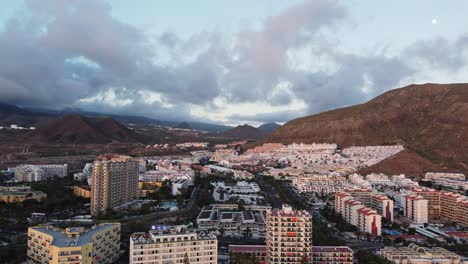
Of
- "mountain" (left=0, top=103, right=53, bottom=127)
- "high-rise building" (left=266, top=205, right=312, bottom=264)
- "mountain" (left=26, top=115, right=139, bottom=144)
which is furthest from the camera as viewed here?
"mountain" (left=0, top=103, right=53, bottom=127)

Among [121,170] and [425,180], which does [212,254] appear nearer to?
[121,170]

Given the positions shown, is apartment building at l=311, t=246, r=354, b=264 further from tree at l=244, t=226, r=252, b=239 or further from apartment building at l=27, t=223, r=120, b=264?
apartment building at l=27, t=223, r=120, b=264

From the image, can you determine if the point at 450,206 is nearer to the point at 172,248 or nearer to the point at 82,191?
the point at 172,248

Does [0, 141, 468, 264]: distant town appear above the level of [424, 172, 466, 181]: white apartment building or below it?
below

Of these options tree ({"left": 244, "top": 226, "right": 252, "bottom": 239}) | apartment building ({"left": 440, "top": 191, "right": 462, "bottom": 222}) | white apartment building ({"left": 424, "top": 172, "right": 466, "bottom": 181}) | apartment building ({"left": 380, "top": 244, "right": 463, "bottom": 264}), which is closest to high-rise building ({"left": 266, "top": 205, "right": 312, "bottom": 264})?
apartment building ({"left": 380, "top": 244, "right": 463, "bottom": 264})

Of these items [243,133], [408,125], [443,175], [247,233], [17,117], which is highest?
[17,117]

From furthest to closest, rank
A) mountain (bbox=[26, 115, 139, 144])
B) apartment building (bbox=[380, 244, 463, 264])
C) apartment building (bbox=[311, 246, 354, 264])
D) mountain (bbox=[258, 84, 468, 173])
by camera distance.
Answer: mountain (bbox=[26, 115, 139, 144])
mountain (bbox=[258, 84, 468, 173])
apartment building (bbox=[380, 244, 463, 264])
apartment building (bbox=[311, 246, 354, 264])

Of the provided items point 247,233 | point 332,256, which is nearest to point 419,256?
point 332,256
